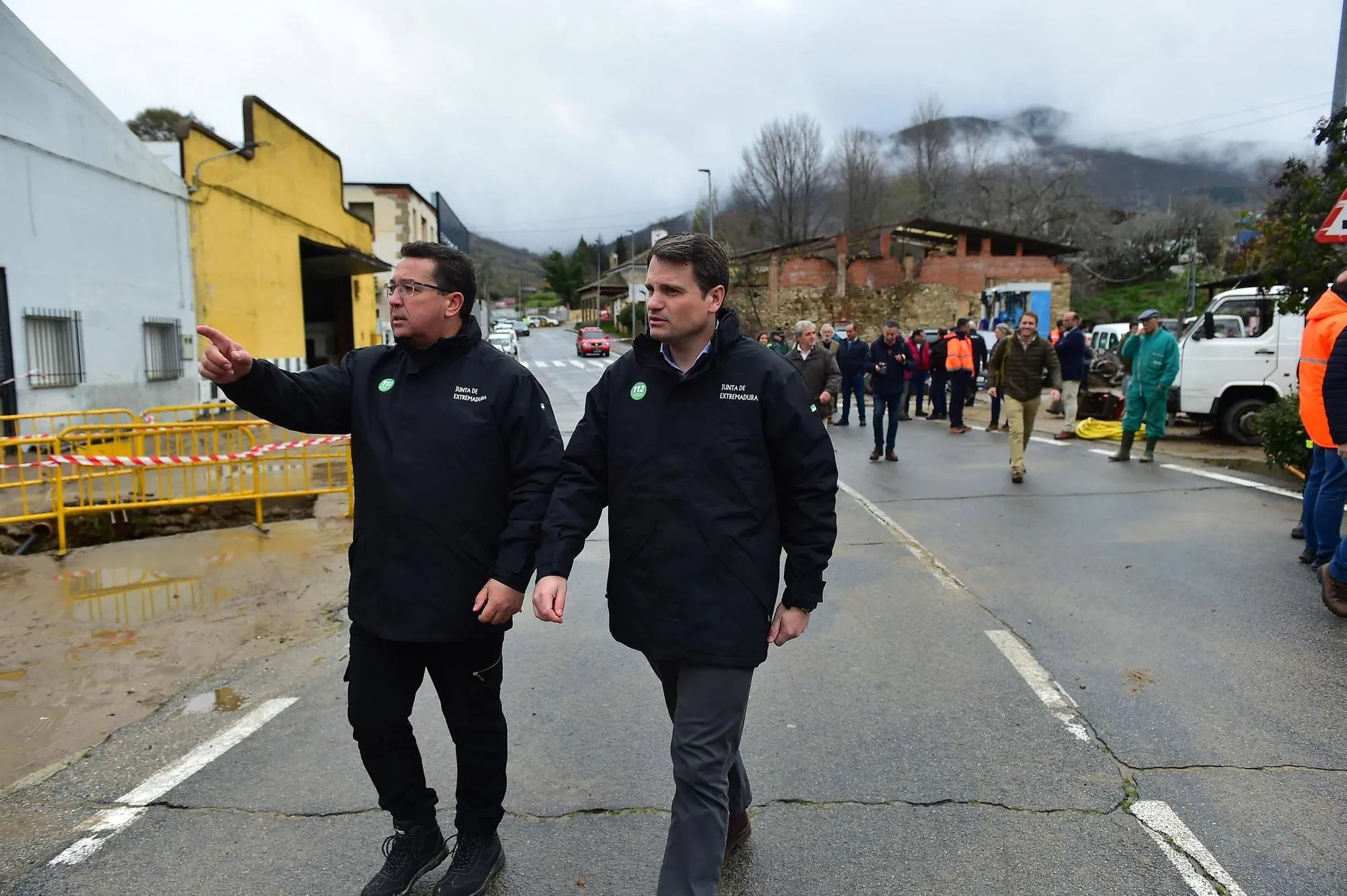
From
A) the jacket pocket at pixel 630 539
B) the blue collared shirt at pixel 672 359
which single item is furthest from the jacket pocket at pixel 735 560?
the blue collared shirt at pixel 672 359

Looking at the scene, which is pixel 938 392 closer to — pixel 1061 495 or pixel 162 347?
pixel 1061 495

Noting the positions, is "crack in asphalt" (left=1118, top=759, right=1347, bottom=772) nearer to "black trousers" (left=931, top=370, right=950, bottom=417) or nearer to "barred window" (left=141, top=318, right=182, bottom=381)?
"black trousers" (left=931, top=370, right=950, bottom=417)

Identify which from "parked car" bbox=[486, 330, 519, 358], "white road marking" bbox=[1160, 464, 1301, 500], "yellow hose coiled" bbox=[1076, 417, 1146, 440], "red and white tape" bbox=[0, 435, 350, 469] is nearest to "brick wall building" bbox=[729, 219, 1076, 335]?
"parked car" bbox=[486, 330, 519, 358]

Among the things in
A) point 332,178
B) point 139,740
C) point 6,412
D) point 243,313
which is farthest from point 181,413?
point 139,740

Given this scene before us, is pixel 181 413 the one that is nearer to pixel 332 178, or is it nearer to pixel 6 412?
pixel 6 412

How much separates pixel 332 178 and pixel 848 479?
1987cm

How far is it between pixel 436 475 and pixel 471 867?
4.15 ft

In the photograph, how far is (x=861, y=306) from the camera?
4347 cm

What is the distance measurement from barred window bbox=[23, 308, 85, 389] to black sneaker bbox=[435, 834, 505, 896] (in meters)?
12.2

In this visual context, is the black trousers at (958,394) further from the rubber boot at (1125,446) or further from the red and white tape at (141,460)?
the red and white tape at (141,460)

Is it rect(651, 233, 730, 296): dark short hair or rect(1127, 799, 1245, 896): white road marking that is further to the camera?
rect(1127, 799, 1245, 896): white road marking

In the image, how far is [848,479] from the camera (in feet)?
35.6

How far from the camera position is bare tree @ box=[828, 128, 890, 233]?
6519 centimetres

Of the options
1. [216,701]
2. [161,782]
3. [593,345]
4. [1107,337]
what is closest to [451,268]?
[161,782]
